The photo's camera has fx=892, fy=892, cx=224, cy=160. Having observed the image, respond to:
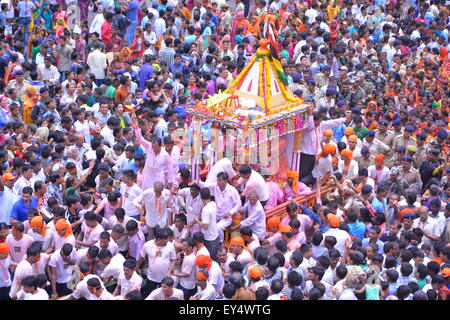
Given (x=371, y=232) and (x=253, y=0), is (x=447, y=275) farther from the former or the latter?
(x=253, y=0)

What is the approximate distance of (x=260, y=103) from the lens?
1231 centimetres

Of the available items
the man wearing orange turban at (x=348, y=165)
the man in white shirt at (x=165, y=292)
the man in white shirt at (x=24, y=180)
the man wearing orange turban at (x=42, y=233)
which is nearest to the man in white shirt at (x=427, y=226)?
the man wearing orange turban at (x=348, y=165)

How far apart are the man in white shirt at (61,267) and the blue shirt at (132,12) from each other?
9.87 meters

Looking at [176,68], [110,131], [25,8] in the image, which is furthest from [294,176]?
[25,8]

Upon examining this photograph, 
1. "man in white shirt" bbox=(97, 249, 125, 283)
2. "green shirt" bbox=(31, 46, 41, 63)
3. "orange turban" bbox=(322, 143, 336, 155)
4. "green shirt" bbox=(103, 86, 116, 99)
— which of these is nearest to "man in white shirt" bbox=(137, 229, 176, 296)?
"man in white shirt" bbox=(97, 249, 125, 283)

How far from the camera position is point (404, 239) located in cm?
1109

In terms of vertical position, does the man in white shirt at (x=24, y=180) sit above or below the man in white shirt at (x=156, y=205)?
above

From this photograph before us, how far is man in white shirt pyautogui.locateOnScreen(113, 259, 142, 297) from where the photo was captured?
10086 millimetres

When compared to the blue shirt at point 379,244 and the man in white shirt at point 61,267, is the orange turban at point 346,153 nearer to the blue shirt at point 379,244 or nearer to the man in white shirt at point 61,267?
the blue shirt at point 379,244

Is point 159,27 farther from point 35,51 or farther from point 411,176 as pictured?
point 411,176

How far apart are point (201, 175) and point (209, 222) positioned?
1507 mm

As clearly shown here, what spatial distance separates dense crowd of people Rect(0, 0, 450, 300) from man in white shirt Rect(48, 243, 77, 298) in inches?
0.8

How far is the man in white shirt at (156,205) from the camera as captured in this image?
11.5 m

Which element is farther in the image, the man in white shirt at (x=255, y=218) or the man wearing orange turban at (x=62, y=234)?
the man in white shirt at (x=255, y=218)
